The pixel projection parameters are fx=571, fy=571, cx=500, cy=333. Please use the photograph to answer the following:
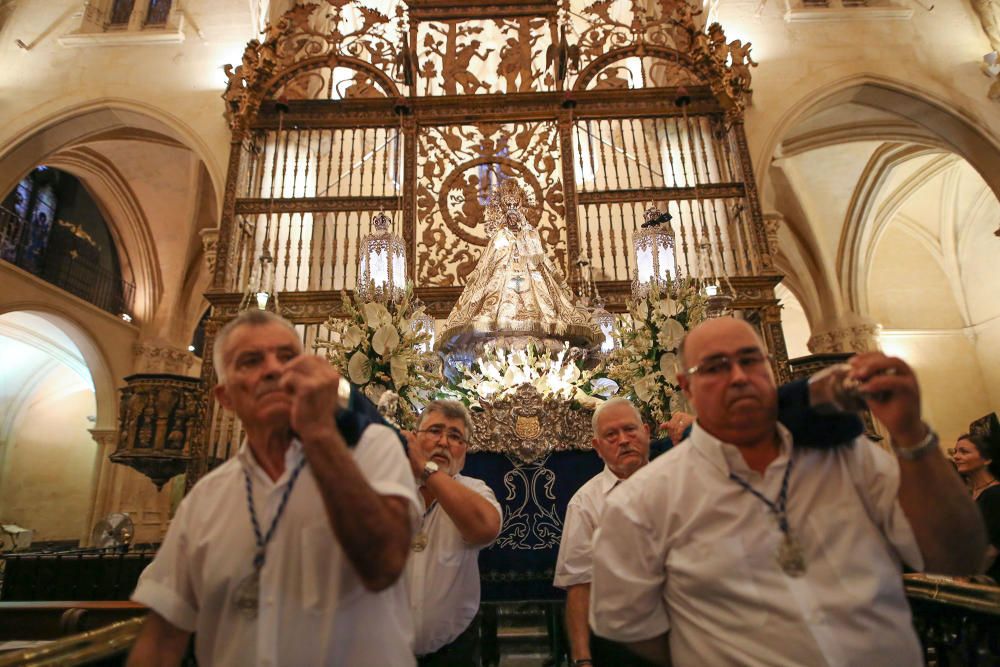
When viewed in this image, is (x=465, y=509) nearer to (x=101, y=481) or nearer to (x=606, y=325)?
(x=606, y=325)

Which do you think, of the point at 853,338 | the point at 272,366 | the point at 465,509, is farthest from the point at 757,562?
the point at 853,338

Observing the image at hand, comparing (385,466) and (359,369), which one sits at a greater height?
(359,369)

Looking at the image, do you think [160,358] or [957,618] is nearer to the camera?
[957,618]

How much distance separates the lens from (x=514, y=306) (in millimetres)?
4109

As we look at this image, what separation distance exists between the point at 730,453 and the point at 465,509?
2.79 feet

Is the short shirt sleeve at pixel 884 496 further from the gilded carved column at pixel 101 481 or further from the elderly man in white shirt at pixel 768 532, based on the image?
the gilded carved column at pixel 101 481

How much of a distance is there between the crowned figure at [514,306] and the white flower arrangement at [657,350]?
69 cm

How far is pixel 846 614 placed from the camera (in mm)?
1055

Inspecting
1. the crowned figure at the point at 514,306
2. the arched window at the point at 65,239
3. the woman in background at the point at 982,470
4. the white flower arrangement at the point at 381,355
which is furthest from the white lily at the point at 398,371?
the arched window at the point at 65,239

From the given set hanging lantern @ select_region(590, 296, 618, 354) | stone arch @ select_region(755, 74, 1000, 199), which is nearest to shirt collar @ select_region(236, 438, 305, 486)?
hanging lantern @ select_region(590, 296, 618, 354)

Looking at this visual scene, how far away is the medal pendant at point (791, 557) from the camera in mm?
1109

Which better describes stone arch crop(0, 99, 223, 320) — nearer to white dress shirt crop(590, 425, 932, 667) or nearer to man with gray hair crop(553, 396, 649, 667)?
man with gray hair crop(553, 396, 649, 667)

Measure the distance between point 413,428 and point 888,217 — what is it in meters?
13.0

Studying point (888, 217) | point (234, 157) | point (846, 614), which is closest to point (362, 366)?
point (846, 614)
